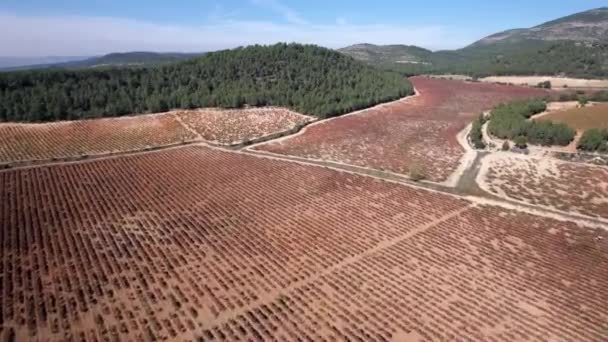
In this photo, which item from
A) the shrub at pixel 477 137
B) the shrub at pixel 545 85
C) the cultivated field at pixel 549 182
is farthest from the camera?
the shrub at pixel 545 85

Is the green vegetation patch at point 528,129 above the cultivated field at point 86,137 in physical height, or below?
above

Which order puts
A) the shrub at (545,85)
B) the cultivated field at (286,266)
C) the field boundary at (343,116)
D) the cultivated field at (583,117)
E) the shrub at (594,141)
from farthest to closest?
the shrub at (545,85) < the field boundary at (343,116) < the cultivated field at (583,117) < the shrub at (594,141) < the cultivated field at (286,266)

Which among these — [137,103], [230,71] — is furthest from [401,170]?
[230,71]

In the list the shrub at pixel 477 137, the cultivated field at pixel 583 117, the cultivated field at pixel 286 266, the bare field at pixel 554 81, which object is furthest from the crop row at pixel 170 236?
the bare field at pixel 554 81

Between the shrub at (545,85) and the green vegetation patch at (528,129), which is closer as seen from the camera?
the green vegetation patch at (528,129)

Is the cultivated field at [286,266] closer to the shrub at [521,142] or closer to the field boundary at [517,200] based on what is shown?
the field boundary at [517,200]

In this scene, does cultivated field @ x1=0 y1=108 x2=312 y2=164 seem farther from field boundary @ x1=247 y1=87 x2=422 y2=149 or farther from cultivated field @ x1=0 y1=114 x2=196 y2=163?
field boundary @ x1=247 y1=87 x2=422 y2=149

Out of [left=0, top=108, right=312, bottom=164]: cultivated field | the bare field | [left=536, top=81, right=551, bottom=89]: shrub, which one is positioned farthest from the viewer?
[left=536, top=81, right=551, bottom=89]: shrub

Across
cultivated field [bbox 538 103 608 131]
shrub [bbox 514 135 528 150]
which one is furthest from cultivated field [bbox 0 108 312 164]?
cultivated field [bbox 538 103 608 131]
